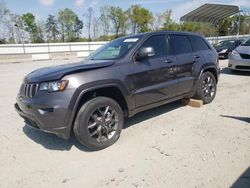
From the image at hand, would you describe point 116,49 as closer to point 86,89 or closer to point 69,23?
point 86,89

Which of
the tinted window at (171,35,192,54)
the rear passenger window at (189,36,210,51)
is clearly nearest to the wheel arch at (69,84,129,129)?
the tinted window at (171,35,192,54)

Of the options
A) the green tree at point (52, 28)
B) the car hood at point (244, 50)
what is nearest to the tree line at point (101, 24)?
the green tree at point (52, 28)

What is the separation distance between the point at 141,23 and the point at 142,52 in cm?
4940

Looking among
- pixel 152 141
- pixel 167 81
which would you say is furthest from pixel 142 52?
pixel 152 141

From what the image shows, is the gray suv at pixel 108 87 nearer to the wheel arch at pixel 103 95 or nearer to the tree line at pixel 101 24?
the wheel arch at pixel 103 95

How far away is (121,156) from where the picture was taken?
3615 millimetres

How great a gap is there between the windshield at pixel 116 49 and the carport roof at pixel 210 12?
2322 centimetres

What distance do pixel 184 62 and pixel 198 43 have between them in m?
1.06

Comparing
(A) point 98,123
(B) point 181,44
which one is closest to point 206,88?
(B) point 181,44

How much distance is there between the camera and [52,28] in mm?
45250

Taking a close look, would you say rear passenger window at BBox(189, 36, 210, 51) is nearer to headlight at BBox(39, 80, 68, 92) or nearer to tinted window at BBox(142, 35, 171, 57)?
tinted window at BBox(142, 35, 171, 57)

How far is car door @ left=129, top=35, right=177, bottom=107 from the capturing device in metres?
4.22

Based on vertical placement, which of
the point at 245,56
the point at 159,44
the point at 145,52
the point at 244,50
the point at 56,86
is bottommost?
the point at 245,56

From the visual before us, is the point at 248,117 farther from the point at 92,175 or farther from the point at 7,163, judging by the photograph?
the point at 7,163
